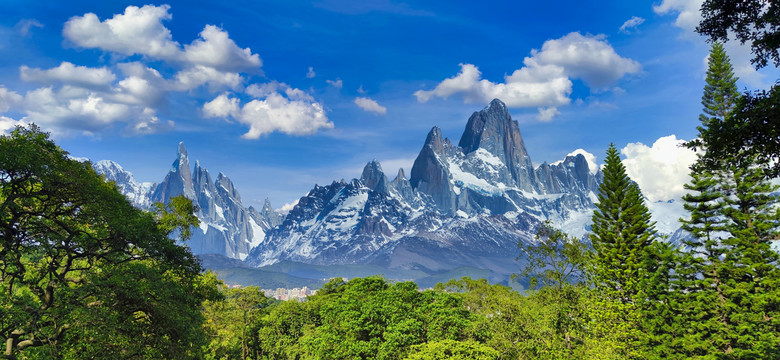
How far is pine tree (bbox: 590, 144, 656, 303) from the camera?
158 feet

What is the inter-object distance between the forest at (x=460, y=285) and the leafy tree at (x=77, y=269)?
0.08m

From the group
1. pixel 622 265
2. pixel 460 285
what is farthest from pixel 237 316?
pixel 622 265

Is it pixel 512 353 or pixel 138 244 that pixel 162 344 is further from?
pixel 512 353

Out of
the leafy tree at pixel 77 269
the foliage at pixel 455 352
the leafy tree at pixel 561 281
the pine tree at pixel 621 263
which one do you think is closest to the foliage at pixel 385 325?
the foliage at pixel 455 352

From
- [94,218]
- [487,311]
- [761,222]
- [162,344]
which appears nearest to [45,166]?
[94,218]

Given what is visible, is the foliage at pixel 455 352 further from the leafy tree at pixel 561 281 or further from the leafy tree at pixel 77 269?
the leafy tree at pixel 77 269

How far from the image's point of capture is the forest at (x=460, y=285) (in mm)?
16234

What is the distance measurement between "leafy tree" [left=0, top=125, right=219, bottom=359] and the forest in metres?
0.08

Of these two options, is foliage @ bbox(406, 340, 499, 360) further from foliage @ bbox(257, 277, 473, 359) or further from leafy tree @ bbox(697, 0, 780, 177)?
leafy tree @ bbox(697, 0, 780, 177)

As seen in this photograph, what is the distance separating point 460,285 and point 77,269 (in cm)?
4522

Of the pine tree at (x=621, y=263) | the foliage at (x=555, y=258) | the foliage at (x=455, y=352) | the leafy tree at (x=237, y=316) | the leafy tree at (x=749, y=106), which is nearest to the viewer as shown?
the leafy tree at (x=749, y=106)

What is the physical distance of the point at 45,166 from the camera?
17.1 m

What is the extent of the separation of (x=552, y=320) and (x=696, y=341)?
41.3ft

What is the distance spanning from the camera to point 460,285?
188 feet
